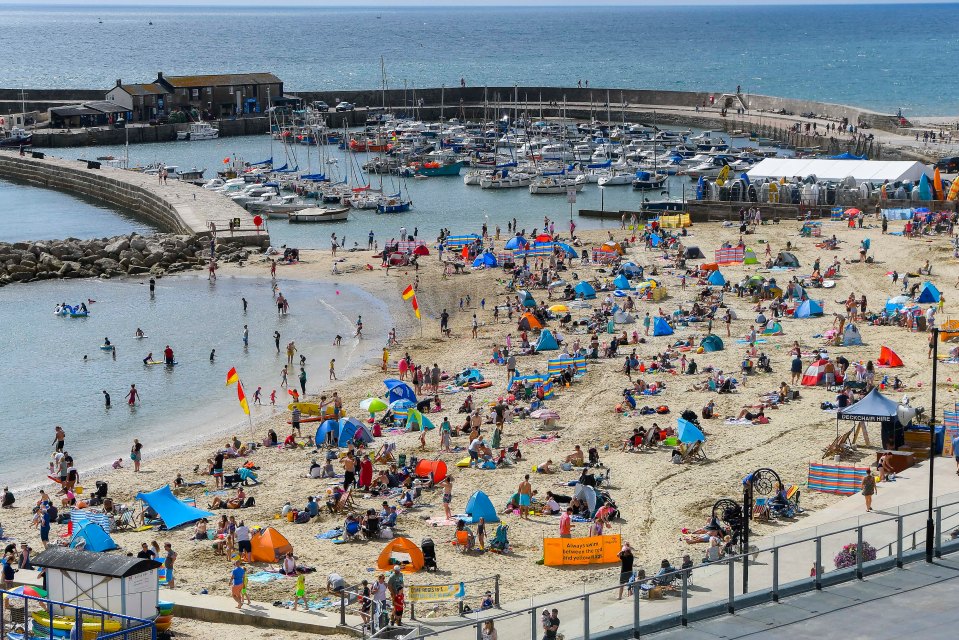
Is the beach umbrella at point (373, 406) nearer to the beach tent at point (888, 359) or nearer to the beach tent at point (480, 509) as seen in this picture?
the beach tent at point (480, 509)

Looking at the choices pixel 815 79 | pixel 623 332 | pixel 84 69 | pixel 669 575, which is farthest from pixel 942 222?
pixel 84 69

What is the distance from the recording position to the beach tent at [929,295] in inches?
1575

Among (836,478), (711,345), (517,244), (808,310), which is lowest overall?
(836,478)

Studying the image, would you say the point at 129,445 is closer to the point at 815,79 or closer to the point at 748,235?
the point at 748,235

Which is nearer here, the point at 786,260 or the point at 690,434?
the point at 690,434

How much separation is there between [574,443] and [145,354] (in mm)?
18618

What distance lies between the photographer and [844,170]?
195 feet

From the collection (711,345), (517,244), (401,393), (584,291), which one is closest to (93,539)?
(401,393)

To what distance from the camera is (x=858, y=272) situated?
152 ft

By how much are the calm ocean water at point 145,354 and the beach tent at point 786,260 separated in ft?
48.6

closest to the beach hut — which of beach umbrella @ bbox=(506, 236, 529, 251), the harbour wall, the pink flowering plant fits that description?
beach umbrella @ bbox=(506, 236, 529, 251)

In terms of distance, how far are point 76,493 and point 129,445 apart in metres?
4.67

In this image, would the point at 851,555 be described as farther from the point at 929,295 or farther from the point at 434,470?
the point at 929,295

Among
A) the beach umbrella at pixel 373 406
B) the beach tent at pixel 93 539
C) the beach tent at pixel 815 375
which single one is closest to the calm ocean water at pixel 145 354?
the beach umbrella at pixel 373 406
